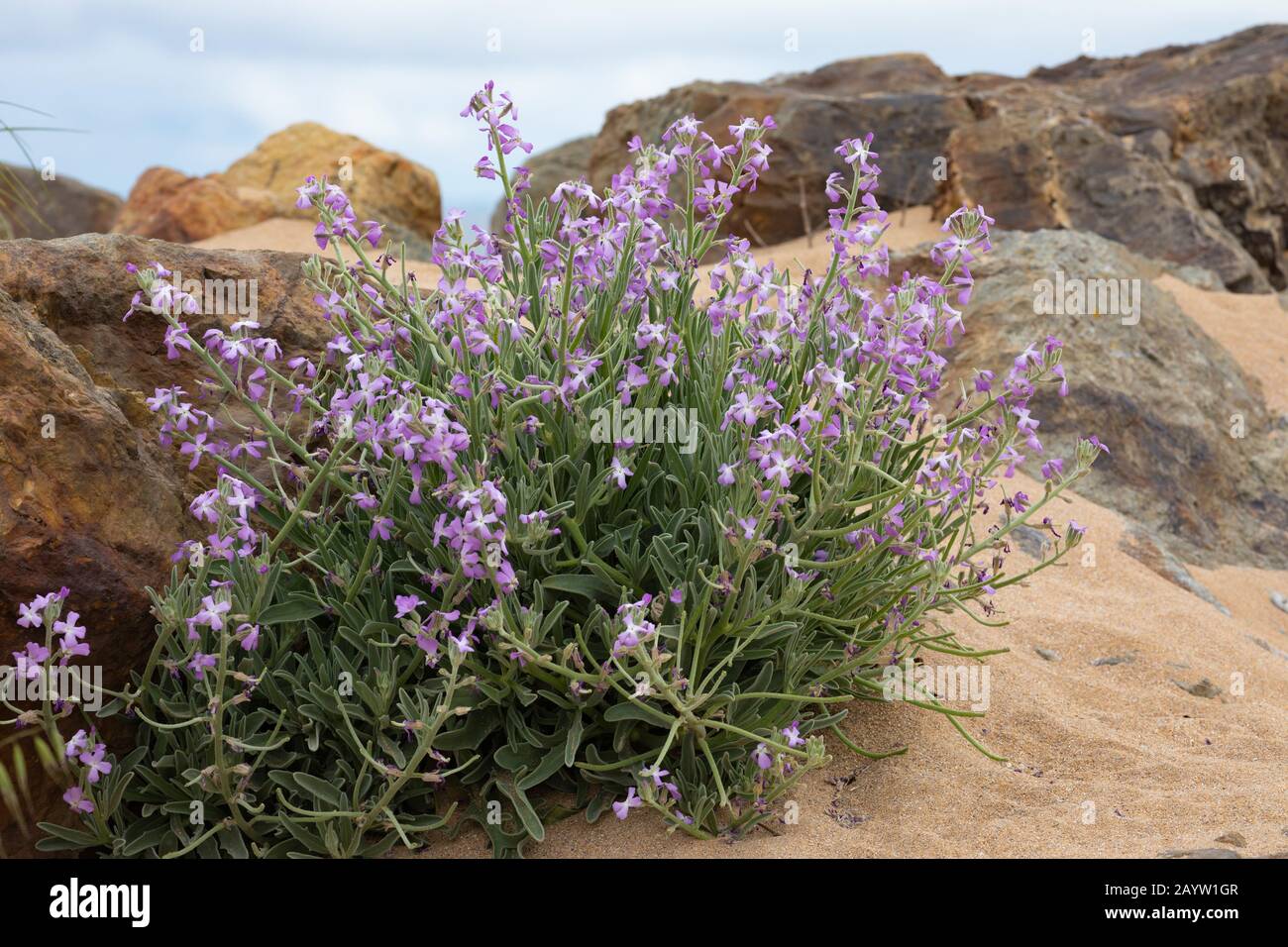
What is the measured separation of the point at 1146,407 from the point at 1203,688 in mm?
2791

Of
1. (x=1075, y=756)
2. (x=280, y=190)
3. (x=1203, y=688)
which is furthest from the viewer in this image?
(x=280, y=190)

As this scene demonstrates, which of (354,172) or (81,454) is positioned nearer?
(81,454)

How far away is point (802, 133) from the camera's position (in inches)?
492

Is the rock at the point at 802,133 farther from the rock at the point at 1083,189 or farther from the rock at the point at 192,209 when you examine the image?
the rock at the point at 192,209

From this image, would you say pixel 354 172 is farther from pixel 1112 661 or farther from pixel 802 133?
pixel 1112 661

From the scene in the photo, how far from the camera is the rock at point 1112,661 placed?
471 centimetres

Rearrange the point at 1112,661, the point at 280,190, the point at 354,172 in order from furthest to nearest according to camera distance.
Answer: the point at 280,190 < the point at 354,172 < the point at 1112,661

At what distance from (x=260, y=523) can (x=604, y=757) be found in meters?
1.24

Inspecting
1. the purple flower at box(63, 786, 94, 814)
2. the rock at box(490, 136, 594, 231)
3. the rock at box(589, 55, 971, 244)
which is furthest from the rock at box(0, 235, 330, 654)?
the rock at box(490, 136, 594, 231)

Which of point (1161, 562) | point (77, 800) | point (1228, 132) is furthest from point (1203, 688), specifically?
point (1228, 132)

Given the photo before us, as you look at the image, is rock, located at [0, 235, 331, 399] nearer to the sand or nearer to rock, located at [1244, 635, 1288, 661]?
the sand

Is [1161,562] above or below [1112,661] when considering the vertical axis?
above

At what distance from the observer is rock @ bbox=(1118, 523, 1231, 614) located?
5.83m

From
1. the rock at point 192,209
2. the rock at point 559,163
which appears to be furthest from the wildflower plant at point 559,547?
the rock at point 559,163
